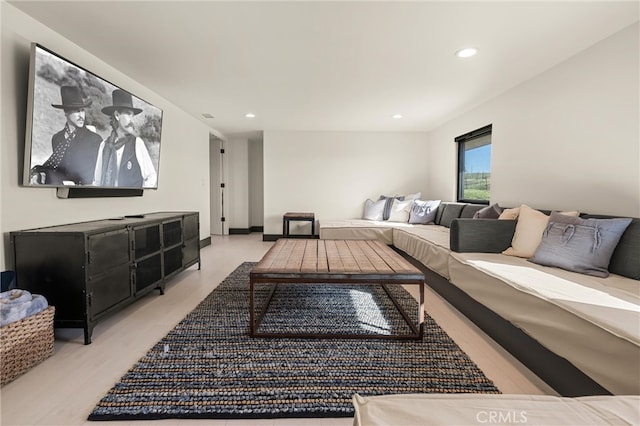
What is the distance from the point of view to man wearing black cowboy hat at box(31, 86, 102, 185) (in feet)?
6.56

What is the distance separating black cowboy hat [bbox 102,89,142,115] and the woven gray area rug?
1879 mm

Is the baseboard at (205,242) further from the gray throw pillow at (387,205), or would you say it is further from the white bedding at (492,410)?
the white bedding at (492,410)

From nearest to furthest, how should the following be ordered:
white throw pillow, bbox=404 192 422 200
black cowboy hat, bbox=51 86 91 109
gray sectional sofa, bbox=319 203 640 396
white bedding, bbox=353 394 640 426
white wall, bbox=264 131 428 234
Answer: white bedding, bbox=353 394 640 426
gray sectional sofa, bbox=319 203 640 396
black cowboy hat, bbox=51 86 91 109
white throw pillow, bbox=404 192 422 200
white wall, bbox=264 131 428 234

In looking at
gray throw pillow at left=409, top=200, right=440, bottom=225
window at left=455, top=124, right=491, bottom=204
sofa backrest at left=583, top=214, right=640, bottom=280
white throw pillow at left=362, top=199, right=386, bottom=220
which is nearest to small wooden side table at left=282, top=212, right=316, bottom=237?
white throw pillow at left=362, top=199, right=386, bottom=220

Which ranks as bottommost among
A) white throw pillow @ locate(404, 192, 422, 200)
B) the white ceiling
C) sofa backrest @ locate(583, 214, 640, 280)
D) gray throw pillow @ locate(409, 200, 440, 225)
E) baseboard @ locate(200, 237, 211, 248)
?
baseboard @ locate(200, 237, 211, 248)

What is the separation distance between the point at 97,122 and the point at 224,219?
4435mm

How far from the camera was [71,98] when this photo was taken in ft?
6.86

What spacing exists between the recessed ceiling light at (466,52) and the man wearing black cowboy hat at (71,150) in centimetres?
305

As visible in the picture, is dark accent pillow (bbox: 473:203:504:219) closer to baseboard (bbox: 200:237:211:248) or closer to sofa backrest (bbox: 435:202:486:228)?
sofa backrest (bbox: 435:202:486:228)

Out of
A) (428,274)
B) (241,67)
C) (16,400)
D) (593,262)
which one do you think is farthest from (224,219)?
(593,262)

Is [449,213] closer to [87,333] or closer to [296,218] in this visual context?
[296,218]

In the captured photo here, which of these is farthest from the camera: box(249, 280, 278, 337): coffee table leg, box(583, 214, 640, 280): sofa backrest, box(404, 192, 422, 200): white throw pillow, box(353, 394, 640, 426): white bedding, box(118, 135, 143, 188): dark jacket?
box(404, 192, 422, 200): white throw pillow

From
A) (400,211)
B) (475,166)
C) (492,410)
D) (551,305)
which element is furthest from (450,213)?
(492,410)

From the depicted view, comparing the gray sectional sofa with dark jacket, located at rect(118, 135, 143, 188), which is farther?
dark jacket, located at rect(118, 135, 143, 188)
